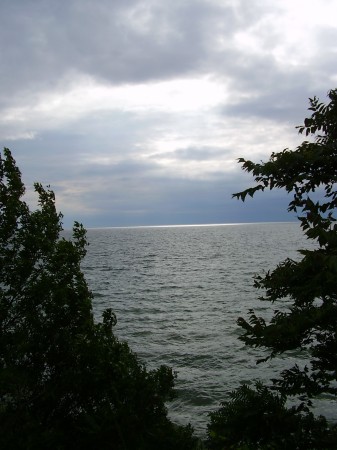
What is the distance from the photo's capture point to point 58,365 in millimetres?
10023

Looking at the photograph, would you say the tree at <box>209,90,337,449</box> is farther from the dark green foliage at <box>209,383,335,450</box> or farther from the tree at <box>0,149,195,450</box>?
the tree at <box>0,149,195,450</box>

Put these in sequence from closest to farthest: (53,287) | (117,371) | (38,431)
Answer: (38,431) → (117,371) → (53,287)

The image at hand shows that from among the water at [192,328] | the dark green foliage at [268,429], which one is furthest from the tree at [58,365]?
the water at [192,328]

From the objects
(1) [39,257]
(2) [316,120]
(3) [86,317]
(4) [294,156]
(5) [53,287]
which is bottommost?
(3) [86,317]

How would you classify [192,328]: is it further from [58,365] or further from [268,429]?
[268,429]

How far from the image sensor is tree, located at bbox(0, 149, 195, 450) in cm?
877

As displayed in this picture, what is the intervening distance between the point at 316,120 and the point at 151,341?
22.7m

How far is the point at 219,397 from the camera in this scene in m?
17.7

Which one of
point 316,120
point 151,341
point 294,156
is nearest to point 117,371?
point 294,156

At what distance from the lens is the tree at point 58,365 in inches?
345

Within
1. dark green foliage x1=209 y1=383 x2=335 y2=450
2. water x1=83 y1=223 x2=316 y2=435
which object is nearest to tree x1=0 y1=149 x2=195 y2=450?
dark green foliage x1=209 y1=383 x2=335 y2=450

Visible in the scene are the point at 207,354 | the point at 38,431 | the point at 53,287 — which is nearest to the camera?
the point at 38,431

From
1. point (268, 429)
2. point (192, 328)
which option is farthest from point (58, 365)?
point (192, 328)

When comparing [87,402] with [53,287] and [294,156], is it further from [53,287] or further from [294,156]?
[294,156]
